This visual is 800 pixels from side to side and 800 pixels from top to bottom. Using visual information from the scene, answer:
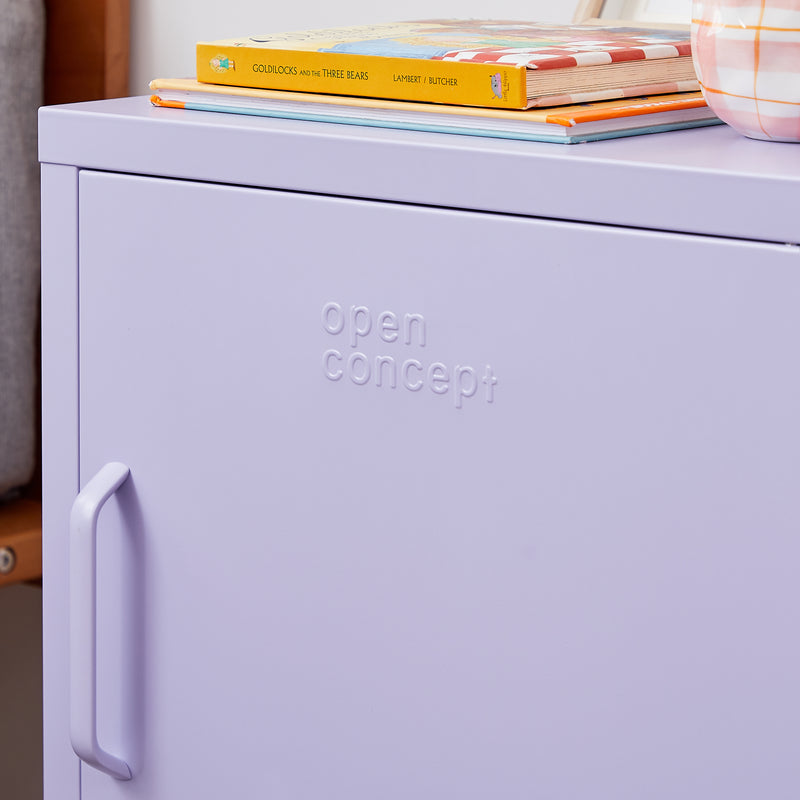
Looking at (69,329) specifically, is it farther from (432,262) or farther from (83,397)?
(432,262)

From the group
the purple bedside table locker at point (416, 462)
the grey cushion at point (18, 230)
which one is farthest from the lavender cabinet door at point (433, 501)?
the grey cushion at point (18, 230)

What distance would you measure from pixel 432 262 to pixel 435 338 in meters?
0.03

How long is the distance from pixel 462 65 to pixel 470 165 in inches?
2.5

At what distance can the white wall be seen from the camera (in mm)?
926

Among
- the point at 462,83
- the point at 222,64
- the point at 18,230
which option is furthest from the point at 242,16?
the point at 462,83

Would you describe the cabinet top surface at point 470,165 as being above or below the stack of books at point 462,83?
below

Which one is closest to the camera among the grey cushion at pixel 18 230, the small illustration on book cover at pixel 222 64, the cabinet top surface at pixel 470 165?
the cabinet top surface at pixel 470 165

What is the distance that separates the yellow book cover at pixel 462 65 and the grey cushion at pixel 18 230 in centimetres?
39

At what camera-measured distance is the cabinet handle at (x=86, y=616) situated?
59cm

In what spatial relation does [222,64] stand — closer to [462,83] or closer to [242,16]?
[462,83]

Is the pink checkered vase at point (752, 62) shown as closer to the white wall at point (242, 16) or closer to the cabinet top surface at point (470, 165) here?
the cabinet top surface at point (470, 165)

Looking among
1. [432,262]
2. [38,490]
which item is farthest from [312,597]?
[38,490]

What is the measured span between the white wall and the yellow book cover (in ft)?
1.01

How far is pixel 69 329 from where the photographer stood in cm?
61
